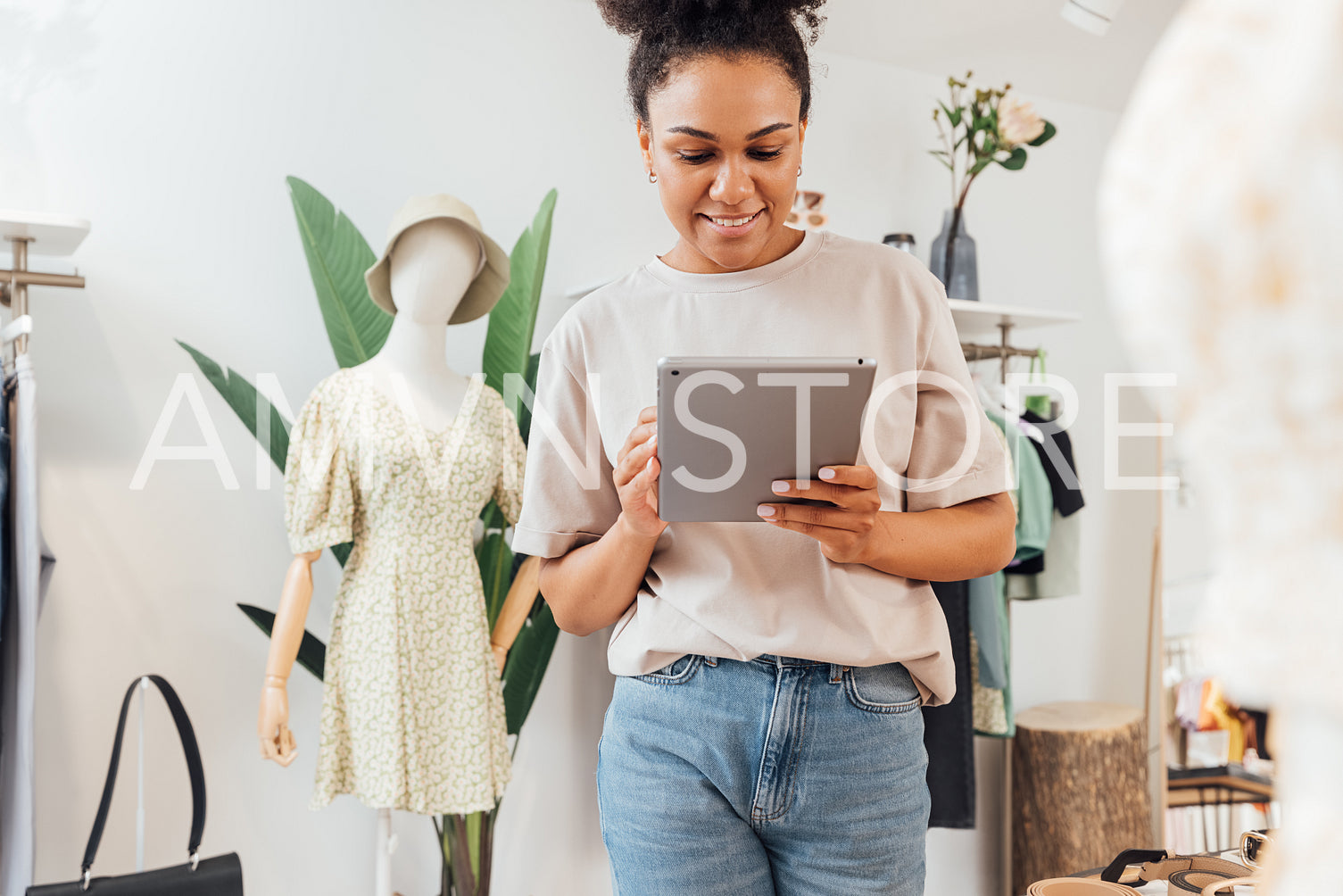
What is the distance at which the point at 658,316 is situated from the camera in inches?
35.5

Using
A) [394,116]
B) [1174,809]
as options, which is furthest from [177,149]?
[1174,809]

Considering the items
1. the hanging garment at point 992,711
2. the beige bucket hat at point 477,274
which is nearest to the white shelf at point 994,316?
the hanging garment at point 992,711

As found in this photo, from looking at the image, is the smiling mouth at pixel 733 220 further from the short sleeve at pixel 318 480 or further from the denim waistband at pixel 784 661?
the short sleeve at pixel 318 480

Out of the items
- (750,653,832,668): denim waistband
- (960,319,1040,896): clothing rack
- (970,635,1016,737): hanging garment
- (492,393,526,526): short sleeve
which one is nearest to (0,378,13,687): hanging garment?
(492,393,526,526): short sleeve

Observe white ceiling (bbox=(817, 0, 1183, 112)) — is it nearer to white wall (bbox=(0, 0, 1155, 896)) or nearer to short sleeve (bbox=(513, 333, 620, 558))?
white wall (bbox=(0, 0, 1155, 896))

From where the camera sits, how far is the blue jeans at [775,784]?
79 centimetres

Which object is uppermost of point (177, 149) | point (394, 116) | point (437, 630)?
point (394, 116)

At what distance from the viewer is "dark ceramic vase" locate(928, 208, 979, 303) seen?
2.58 meters

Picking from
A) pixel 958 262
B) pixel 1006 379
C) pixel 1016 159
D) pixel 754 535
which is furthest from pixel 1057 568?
pixel 754 535

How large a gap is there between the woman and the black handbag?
34.0 inches

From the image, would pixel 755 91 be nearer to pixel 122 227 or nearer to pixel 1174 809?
pixel 122 227

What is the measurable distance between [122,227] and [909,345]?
5.38 ft

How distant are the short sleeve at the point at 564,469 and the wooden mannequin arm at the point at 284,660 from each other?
80 cm

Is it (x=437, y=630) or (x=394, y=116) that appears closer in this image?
(x=437, y=630)
